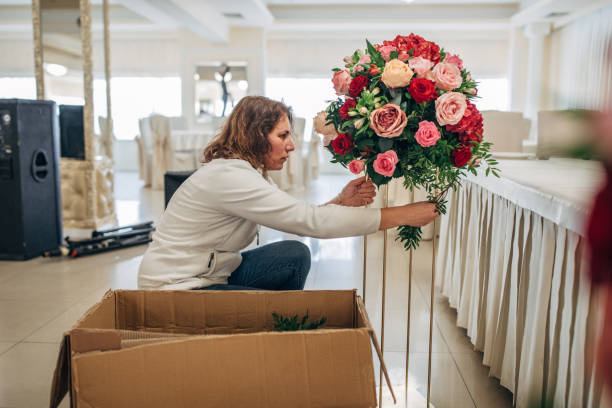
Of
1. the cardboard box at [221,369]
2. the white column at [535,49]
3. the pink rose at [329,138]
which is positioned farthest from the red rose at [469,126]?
the white column at [535,49]

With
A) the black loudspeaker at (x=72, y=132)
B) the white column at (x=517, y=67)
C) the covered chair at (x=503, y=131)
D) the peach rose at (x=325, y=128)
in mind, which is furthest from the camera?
the white column at (x=517, y=67)

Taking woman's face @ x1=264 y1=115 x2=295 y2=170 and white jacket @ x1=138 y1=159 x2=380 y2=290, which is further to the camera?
woman's face @ x1=264 y1=115 x2=295 y2=170

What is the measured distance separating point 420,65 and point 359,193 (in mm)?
535

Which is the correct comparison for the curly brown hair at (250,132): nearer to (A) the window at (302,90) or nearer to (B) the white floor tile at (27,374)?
(B) the white floor tile at (27,374)

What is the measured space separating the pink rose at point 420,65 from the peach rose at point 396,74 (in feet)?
0.14

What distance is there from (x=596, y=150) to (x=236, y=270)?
73.5 inches

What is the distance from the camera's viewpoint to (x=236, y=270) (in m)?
2.04

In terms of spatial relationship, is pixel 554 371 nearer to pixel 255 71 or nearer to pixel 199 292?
pixel 199 292

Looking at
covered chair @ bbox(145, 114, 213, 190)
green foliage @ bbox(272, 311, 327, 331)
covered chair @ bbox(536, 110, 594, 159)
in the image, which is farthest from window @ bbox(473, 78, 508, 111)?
covered chair @ bbox(536, 110, 594, 159)

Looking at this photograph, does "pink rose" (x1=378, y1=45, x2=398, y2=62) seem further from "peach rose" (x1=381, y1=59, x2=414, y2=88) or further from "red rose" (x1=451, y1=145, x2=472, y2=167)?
"red rose" (x1=451, y1=145, x2=472, y2=167)

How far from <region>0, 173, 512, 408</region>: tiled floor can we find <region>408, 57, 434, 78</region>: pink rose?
1129mm

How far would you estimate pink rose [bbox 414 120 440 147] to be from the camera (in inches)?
50.9

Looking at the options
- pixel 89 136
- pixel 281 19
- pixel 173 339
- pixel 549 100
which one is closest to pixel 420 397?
pixel 173 339

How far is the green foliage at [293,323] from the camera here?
4.59 ft
